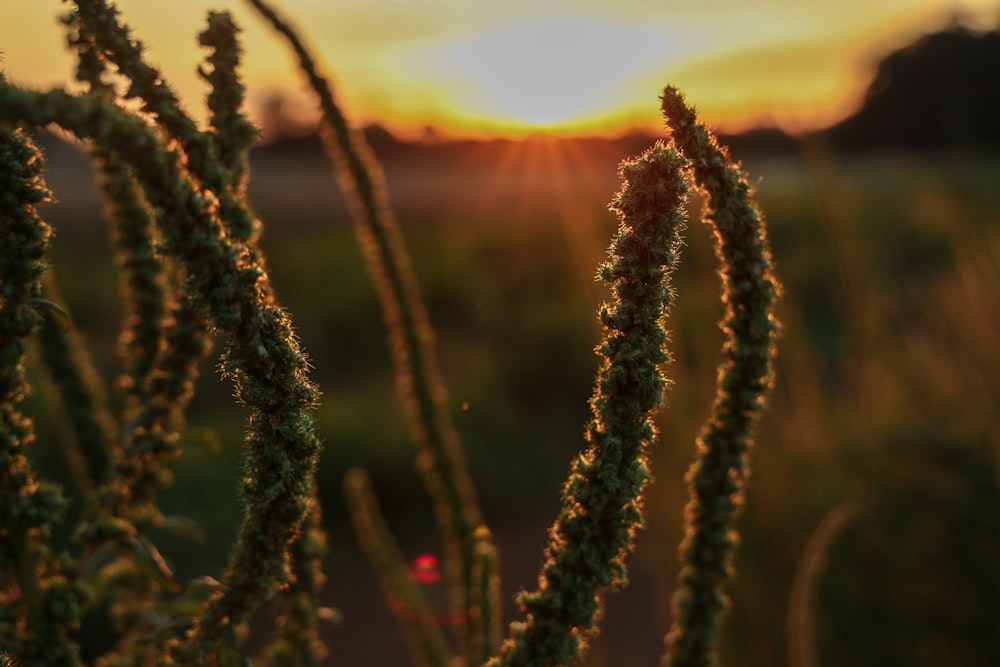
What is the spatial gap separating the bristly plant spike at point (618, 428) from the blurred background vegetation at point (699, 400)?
0.68 ft

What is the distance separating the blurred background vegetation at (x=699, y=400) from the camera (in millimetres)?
2514

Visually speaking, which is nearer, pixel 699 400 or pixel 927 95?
pixel 699 400

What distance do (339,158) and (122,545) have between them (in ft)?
1.33

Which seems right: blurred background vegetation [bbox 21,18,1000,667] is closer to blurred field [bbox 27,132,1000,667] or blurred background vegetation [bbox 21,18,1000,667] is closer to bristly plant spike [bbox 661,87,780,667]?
blurred field [bbox 27,132,1000,667]

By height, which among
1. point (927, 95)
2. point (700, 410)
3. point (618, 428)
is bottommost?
point (700, 410)

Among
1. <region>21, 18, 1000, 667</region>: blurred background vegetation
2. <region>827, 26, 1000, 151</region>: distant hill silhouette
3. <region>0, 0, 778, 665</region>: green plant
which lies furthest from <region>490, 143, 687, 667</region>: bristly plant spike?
<region>827, 26, 1000, 151</region>: distant hill silhouette

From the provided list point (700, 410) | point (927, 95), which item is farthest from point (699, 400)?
point (927, 95)

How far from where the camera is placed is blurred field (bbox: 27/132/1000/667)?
252 centimetres

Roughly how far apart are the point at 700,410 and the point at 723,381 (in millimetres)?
2325

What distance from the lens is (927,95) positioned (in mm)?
20328

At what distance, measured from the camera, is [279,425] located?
1.47 ft

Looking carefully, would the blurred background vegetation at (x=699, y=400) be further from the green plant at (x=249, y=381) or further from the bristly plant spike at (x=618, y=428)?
the bristly plant spike at (x=618, y=428)

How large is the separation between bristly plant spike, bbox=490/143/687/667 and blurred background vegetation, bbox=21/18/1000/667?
8.2 inches

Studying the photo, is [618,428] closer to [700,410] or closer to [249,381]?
[249,381]
